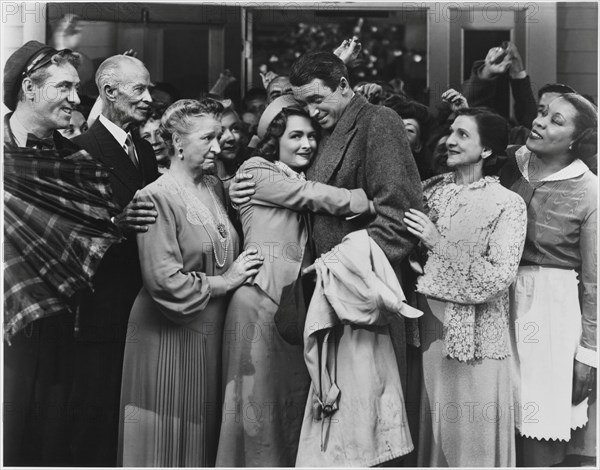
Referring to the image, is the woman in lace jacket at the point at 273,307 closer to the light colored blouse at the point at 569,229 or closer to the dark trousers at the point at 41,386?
the dark trousers at the point at 41,386

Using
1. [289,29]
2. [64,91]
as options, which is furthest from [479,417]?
[289,29]

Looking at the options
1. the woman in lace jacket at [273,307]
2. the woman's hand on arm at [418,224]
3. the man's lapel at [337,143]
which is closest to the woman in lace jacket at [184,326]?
the woman in lace jacket at [273,307]

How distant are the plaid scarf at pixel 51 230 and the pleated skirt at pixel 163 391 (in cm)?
40

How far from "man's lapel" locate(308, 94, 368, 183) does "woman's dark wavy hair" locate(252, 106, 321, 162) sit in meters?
0.15

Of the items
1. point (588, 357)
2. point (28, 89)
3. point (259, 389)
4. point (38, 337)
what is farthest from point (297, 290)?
point (28, 89)

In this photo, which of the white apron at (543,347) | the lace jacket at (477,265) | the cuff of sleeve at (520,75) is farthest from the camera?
the cuff of sleeve at (520,75)

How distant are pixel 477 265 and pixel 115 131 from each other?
2192 mm

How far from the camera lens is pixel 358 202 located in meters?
4.92

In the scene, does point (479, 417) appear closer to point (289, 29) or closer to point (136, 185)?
point (136, 185)

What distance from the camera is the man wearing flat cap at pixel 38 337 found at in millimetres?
5047

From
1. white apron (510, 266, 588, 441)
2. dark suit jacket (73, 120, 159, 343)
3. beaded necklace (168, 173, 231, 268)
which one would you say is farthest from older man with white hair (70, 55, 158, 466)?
white apron (510, 266, 588, 441)

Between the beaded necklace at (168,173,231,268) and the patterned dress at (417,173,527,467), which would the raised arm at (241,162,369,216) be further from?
the patterned dress at (417,173,527,467)

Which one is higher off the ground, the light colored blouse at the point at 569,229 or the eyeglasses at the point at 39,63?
the eyeglasses at the point at 39,63

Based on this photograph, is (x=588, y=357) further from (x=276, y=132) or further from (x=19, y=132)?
(x=19, y=132)
